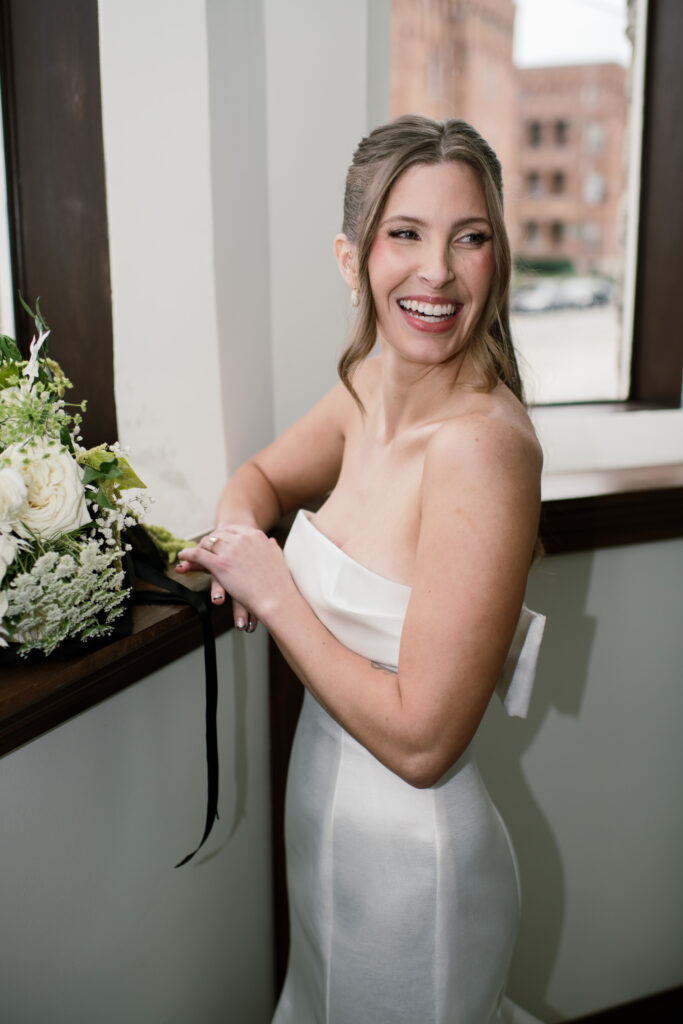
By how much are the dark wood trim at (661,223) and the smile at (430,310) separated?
1.22m

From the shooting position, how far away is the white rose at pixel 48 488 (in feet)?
3.04

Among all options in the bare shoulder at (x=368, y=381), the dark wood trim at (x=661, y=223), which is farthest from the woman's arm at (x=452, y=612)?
the dark wood trim at (x=661, y=223)

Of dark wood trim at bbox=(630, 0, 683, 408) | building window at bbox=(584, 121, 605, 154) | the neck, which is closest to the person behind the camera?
the neck

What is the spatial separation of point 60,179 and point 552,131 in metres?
1.51

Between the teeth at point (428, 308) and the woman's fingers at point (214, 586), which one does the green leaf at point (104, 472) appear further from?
→ the teeth at point (428, 308)

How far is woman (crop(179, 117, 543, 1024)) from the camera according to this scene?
1005mm

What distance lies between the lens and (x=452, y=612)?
98 centimetres

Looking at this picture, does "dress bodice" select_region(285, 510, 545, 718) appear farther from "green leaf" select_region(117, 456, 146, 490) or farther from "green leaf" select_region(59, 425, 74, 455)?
"green leaf" select_region(59, 425, 74, 455)

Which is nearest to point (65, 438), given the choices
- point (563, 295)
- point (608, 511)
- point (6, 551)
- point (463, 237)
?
point (6, 551)

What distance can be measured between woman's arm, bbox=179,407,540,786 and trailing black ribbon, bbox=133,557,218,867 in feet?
0.54

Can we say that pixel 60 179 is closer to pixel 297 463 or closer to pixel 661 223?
pixel 297 463

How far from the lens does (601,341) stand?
7.48ft

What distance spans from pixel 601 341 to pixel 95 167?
1408 mm

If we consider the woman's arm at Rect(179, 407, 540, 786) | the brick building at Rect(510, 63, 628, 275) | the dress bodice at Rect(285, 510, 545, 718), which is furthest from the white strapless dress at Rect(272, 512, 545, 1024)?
the brick building at Rect(510, 63, 628, 275)
